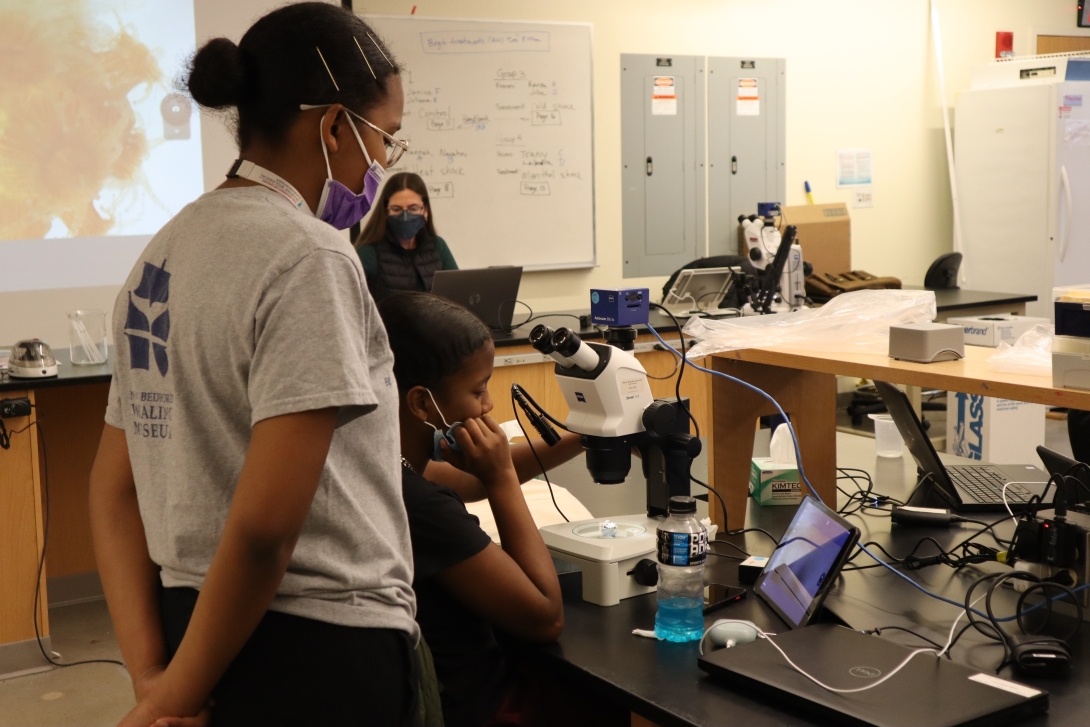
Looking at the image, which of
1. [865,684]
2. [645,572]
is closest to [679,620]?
[645,572]

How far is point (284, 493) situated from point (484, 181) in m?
4.48

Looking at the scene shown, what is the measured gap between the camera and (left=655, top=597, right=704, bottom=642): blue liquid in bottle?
4.46 ft

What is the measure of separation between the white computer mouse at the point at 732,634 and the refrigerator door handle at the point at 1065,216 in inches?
210

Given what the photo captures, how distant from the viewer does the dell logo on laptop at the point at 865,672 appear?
1163mm

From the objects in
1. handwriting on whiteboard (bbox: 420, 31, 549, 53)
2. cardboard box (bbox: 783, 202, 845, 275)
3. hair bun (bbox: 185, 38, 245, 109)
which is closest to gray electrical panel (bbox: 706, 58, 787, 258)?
cardboard box (bbox: 783, 202, 845, 275)

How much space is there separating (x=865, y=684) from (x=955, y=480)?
3.61 ft

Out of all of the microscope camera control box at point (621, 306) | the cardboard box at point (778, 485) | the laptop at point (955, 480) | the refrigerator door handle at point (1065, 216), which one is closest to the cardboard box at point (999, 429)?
the refrigerator door handle at point (1065, 216)

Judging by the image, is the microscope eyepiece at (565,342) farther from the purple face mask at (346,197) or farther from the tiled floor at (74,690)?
the tiled floor at (74,690)

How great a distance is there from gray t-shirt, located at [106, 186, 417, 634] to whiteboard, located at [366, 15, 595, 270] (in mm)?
4078

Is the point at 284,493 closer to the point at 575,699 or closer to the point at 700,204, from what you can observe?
the point at 575,699

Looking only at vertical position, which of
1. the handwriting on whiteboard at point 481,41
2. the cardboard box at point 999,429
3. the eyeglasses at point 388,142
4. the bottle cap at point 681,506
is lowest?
the cardboard box at point 999,429

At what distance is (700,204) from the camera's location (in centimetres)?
579

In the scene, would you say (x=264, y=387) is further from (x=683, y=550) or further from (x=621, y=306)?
(x=621, y=306)

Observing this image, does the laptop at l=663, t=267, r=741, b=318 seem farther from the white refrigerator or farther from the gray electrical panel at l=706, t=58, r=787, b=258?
the white refrigerator
